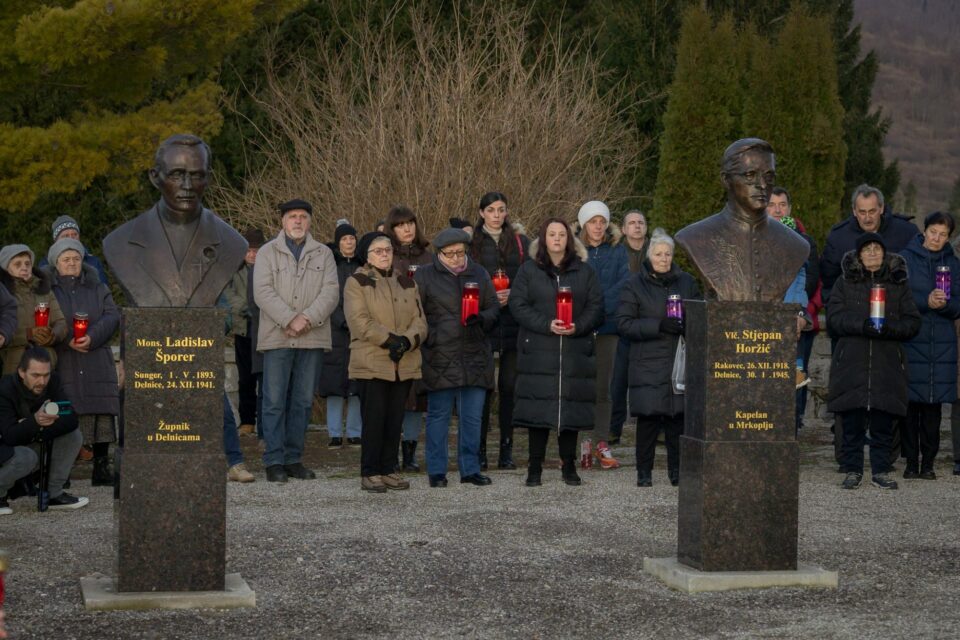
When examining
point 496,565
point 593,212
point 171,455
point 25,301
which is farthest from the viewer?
point 593,212

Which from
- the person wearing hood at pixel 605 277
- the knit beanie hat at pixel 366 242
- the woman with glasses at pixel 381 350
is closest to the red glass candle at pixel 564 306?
the woman with glasses at pixel 381 350

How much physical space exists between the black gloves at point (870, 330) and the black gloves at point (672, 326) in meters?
1.33

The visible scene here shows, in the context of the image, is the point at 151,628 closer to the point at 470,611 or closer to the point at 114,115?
the point at 470,611

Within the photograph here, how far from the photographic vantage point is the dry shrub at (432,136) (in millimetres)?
17375

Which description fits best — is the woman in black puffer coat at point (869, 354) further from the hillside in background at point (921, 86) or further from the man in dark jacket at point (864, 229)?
the hillside in background at point (921, 86)

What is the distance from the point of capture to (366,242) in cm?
1109

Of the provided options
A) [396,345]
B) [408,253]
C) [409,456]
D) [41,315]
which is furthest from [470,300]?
[41,315]

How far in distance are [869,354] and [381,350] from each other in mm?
3515

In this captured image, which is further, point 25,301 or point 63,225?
point 63,225

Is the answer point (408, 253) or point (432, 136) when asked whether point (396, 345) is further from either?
point (432, 136)

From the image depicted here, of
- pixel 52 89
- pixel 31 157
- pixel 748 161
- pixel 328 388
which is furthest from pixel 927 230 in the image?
pixel 52 89

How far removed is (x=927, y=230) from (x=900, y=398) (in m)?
1.44

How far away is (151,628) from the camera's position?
6.70 m

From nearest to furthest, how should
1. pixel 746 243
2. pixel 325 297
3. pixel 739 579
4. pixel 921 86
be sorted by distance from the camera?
pixel 739 579 < pixel 746 243 < pixel 325 297 < pixel 921 86
